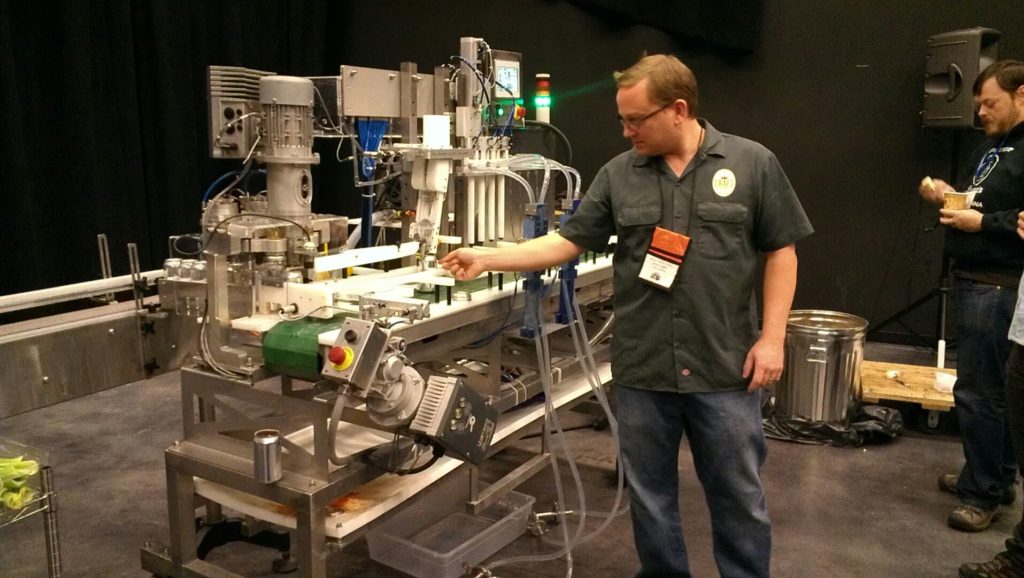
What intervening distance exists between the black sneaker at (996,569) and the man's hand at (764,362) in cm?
116

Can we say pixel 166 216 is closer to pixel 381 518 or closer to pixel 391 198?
pixel 391 198

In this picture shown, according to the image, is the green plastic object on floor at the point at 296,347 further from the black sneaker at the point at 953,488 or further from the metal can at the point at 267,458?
the black sneaker at the point at 953,488

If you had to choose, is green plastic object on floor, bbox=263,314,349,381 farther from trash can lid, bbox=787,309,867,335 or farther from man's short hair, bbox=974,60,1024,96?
trash can lid, bbox=787,309,867,335

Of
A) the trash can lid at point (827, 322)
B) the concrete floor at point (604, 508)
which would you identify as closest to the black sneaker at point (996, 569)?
the concrete floor at point (604, 508)

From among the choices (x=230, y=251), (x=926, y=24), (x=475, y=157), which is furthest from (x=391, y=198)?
(x=926, y=24)

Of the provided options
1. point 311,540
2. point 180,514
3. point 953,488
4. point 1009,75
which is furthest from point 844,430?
point 180,514

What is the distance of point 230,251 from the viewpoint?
76.7 inches

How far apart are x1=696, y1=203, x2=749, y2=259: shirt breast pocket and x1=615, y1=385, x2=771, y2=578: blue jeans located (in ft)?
1.12

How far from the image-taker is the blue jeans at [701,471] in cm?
195

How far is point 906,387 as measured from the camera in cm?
381

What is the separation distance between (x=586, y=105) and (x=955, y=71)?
234 centimetres

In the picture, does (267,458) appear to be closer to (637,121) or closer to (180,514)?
(180,514)

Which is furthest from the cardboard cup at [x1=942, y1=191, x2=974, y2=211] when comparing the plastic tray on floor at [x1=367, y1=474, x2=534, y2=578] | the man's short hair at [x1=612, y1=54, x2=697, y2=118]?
the plastic tray on floor at [x1=367, y1=474, x2=534, y2=578]

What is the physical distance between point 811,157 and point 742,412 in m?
3.72
